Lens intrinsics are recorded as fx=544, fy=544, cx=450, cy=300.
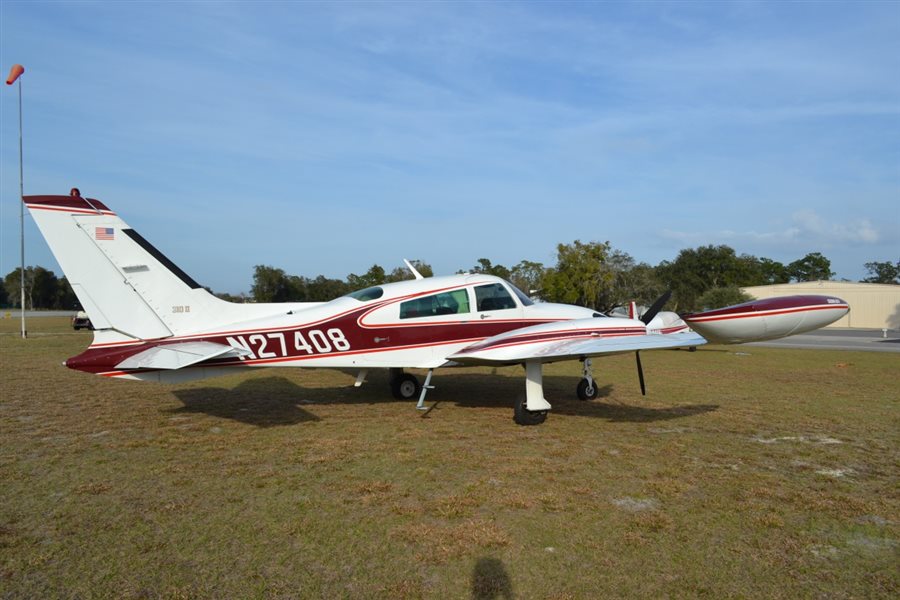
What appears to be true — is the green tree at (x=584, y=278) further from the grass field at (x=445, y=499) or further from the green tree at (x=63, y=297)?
the green tree at (x=63, y=297)

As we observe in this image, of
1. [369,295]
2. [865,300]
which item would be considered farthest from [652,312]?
[865,300]

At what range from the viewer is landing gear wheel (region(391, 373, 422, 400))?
1067 centimetres

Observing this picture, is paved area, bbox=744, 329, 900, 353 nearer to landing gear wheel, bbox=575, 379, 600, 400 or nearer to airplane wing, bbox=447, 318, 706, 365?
landing gear wheel, bbox=575, 379, 600, 400

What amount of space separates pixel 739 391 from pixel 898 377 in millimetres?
6442

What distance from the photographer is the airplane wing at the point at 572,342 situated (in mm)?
7505

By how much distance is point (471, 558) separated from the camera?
3.93 meters

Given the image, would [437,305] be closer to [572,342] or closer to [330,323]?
[330,323]

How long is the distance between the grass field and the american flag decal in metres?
2.75

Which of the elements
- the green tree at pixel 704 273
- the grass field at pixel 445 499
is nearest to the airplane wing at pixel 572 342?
the grass field at pixel 445 499

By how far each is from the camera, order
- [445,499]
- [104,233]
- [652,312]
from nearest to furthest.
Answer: [445,499], [104,233], [652,312]

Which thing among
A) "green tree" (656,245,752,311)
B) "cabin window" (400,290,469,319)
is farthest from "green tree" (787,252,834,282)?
"cabin window" (400,290,469,319)

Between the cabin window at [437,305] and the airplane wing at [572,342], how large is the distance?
2.55ft

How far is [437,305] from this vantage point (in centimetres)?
927

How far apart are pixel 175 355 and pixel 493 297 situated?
16.5ft
